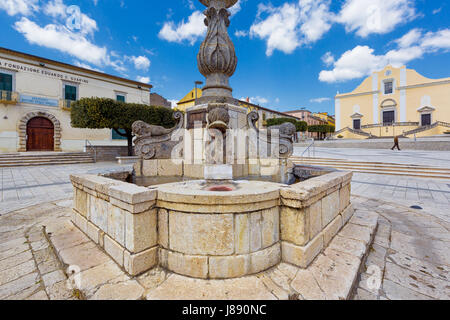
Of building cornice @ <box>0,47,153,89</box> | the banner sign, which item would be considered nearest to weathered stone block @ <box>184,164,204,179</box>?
the banner sign

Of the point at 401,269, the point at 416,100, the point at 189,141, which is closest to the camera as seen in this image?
the point at 401,269

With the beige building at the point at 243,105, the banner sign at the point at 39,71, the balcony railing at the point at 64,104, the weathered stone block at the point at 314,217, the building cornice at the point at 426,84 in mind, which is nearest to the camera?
the weathered stone block at the point at 314,217

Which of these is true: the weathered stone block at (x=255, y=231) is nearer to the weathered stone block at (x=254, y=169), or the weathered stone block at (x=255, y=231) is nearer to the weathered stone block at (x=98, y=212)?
the weathered stone block at (x=98, y=212)

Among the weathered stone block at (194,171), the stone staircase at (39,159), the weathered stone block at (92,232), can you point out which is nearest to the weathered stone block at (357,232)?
the weathered stone block at (194,171)

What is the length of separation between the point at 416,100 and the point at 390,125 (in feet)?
16.7

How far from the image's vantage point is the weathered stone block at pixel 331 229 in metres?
2.31

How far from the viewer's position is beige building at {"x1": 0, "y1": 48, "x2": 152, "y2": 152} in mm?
15906

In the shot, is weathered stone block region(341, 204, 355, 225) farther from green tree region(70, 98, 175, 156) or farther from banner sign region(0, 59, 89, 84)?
banner sign region(0, 59, 89, 84)

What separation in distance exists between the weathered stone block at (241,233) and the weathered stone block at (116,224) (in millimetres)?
1054

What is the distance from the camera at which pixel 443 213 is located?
12.6ft

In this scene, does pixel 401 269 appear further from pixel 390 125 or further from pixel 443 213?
pixel 390 125

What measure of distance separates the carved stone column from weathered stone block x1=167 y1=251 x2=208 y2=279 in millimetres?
3930

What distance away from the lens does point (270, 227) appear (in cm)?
192
